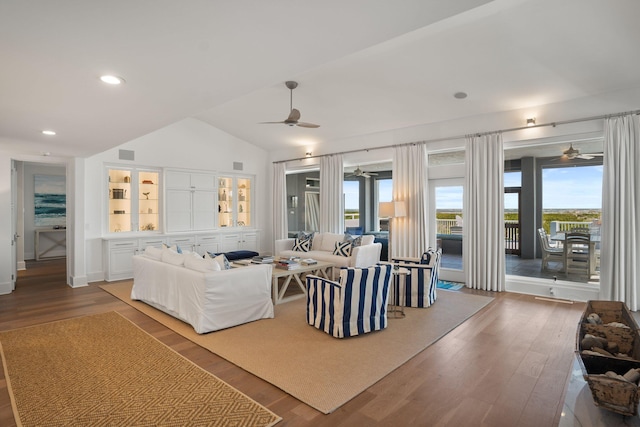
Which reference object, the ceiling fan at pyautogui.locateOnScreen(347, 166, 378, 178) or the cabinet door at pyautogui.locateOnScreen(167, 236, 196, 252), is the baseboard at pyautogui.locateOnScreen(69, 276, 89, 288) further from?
the ceiling fan at pyautogui.locateOnScreen(347, 166, 378, 178)

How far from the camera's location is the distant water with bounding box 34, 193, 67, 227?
33.2 ft

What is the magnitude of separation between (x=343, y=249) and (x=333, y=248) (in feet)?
2.24

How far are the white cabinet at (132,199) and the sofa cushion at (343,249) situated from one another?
426cm

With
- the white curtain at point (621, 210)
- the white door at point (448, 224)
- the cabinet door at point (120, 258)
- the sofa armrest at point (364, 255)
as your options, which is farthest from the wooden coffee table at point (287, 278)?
the white curtain at point (621, 210)

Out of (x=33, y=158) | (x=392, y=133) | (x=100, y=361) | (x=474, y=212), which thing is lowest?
(x=100, y=361)

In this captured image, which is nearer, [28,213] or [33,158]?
[33,158]

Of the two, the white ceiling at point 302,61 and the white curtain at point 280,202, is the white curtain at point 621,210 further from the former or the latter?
the white curtain at point 280,202

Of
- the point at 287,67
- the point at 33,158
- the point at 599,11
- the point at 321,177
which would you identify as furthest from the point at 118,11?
the point at 321,177

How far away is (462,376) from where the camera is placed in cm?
309

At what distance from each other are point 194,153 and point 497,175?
22.3 feet

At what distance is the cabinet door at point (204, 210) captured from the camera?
28.6 ft

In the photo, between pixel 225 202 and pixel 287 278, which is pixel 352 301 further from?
pixel 225 202

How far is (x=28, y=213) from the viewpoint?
32.7 feet

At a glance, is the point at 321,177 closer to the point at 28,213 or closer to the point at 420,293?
the point at 420,293
